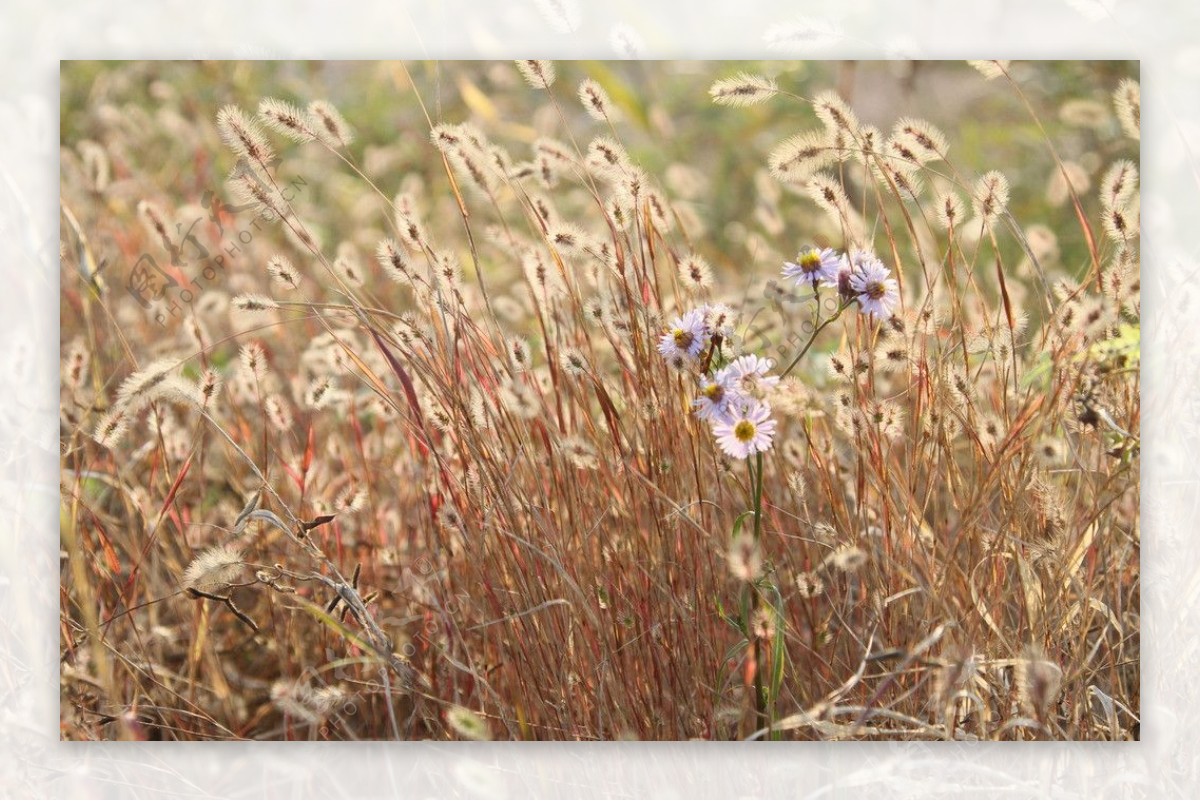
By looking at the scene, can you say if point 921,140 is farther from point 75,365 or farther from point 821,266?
point 75,365

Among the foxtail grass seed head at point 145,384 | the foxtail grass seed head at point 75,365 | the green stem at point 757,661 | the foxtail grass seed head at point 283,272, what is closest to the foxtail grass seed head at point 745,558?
the green stem at point 757,661

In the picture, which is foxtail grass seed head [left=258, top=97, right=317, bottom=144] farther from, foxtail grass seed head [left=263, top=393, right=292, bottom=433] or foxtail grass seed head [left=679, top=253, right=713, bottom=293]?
foxtail grass seed head [left=679, top=253, right=713, bottom=293]

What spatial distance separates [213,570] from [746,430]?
893 mm

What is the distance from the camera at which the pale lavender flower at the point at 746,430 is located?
153 centimetres

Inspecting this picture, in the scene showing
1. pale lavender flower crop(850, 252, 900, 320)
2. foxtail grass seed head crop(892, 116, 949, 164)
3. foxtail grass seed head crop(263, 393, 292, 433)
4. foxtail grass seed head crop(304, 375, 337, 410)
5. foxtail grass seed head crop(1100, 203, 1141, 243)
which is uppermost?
foxtail grass seed head crop(892, 116, 949, 164)

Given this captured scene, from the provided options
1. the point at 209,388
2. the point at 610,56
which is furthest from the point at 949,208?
the point at 209,388

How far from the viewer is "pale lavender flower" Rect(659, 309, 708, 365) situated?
157 cm

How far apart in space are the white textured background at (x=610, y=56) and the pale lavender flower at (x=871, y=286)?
1.41ft

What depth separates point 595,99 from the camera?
1.73 meters

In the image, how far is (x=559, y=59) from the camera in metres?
1.84

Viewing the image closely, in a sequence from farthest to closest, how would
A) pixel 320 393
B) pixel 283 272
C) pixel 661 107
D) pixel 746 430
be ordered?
pixel 661 107 < pixel 320 393 < pixel 283 272 < pixel 746 430

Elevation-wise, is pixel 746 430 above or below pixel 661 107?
below

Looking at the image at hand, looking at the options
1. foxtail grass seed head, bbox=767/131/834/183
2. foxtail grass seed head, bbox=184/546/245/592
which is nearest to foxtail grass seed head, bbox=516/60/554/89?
foxtail grass seed head, bbox=767/131/834/183

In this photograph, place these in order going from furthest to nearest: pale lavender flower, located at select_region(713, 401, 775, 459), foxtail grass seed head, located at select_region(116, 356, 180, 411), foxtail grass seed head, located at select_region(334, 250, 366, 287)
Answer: foxtail grass seed head, located at select_region(334, 250, 366, 287), foxtail grass seed head, located at select_region(116, 356, 180, 411), pale lavender flower, located at select_region(713, 401, 775, 459)
